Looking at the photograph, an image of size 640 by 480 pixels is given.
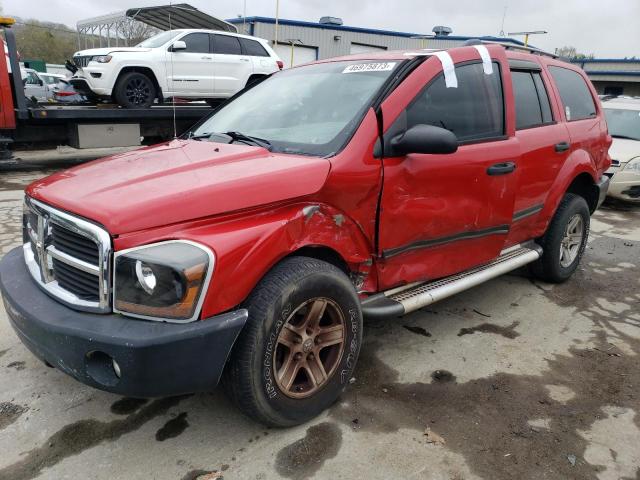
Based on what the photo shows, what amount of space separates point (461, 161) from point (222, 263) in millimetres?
1692

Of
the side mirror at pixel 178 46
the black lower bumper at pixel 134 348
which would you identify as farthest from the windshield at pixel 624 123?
the black lower bumper at pixel 134 348

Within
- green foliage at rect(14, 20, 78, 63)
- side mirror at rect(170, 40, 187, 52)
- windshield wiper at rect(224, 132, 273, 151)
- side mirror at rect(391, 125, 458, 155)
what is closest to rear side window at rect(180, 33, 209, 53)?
side mirror at rect(170, 40, 187, 52)

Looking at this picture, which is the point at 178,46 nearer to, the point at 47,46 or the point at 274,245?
the point at 274,245

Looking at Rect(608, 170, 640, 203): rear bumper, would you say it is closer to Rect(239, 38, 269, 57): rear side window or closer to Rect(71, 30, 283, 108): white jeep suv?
Rect(71, 30, 283, 108): white jeep suv

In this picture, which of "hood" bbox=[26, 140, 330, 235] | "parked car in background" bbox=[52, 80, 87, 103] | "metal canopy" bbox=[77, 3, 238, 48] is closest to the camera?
"hood" bbox=[26, 140, 330, 235]

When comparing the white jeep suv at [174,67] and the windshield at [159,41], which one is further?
the windshield at [159,41]

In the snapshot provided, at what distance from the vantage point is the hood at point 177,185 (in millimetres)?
2002

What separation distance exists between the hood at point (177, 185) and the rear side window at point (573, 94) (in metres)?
2.80

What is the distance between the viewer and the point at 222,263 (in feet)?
6.50

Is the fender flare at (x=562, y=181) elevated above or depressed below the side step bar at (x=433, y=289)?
above

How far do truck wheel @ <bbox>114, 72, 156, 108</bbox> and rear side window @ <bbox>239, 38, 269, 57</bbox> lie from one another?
7.47 ft

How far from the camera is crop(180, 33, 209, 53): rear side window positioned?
9.95m

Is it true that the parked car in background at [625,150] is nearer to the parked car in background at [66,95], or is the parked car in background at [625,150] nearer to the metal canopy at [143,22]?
the metal canopy at [143,22]

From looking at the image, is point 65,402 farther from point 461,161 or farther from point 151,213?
point 461,161
